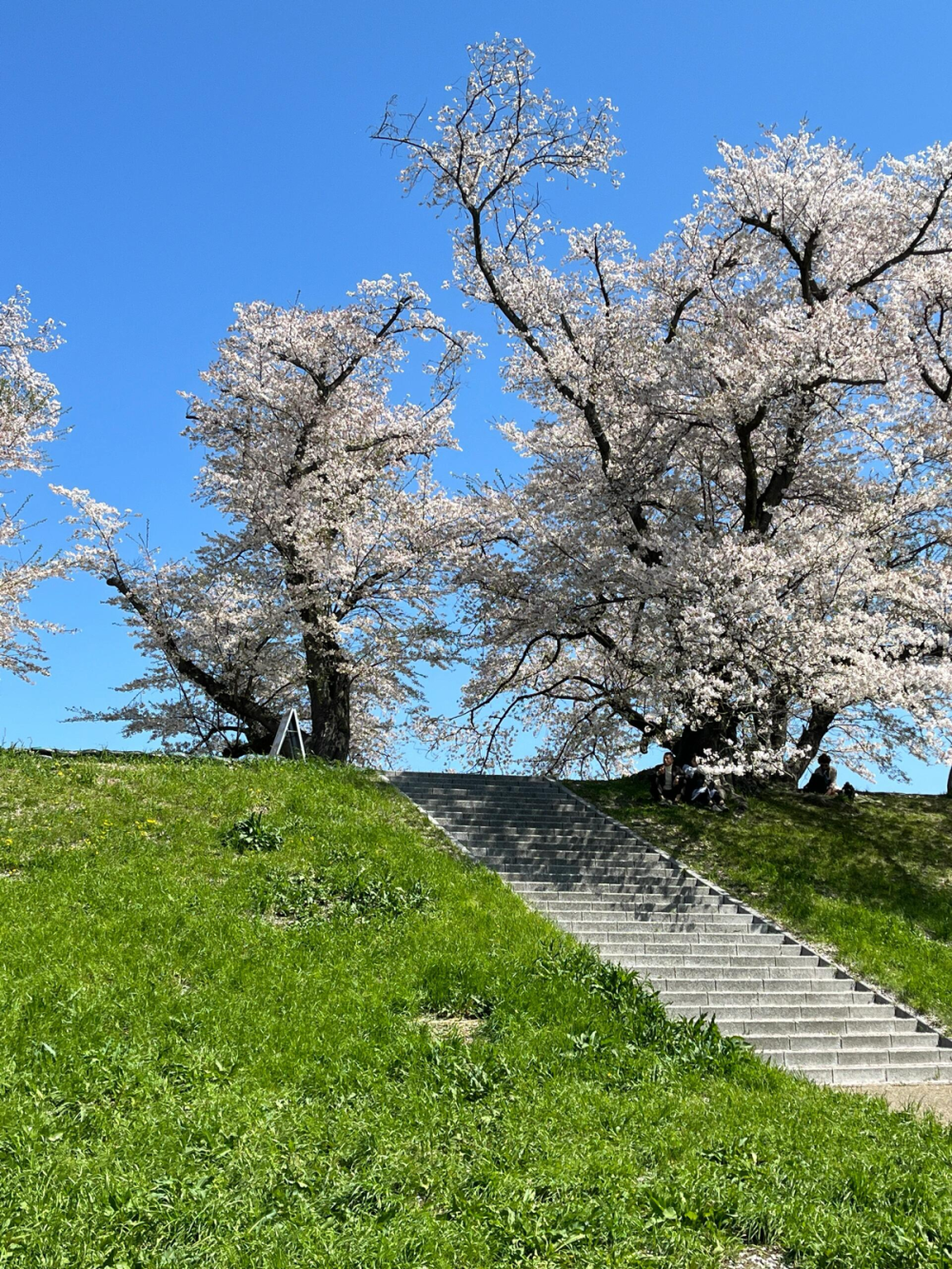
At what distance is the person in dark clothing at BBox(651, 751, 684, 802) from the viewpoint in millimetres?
23281

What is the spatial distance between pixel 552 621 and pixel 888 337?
968 cm

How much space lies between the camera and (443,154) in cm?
2305

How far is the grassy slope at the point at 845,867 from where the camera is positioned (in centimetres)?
1683

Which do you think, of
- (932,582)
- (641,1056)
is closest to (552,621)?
(932,582)

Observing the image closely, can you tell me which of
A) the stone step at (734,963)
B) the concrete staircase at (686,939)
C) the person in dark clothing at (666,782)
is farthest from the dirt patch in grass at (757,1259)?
the person in dark clothing at (666,782)

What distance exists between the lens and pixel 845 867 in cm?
2030

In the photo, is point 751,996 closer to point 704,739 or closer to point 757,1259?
point 757,1259

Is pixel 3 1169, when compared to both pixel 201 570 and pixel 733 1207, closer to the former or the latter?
pixel 733 1207

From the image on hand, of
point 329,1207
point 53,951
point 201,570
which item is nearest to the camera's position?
point 329,1207

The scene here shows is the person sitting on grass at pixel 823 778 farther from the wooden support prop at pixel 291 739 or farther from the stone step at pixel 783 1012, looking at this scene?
the wooden support prop at pixel 291 739

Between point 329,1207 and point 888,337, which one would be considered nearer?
point 329,1207

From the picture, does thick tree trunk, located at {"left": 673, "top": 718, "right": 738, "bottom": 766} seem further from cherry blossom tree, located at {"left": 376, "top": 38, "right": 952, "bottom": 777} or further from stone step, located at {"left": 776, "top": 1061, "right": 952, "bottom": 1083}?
stone step, located at {"left": 776, "top": 1061, "right": 952, "bottom": 1083}

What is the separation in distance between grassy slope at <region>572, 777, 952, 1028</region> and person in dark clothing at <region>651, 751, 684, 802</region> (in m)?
0.37

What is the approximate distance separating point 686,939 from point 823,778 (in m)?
10.1
